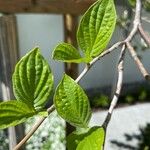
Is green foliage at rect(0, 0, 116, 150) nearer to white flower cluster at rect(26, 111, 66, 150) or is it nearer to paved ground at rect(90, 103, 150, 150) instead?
white flower cluster at rect(26, 111, 66, 150)

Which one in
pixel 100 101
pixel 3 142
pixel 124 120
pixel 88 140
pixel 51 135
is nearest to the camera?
pixel 88 140

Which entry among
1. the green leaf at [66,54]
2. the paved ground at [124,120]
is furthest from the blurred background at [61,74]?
the green leaf at [66,54]

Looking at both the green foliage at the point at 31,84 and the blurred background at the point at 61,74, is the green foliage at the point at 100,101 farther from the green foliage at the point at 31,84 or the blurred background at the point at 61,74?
the green foliage at the point at 31,84

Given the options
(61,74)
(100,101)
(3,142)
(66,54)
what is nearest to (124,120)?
(100,101)

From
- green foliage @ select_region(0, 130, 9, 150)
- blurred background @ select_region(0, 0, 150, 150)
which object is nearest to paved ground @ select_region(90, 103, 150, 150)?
blurred background @ select_region(0, 0, 150, 150)

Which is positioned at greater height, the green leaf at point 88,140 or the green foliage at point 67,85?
the green foliage at point 67,85

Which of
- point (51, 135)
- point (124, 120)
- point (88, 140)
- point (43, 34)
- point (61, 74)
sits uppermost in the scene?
point (88, 140)

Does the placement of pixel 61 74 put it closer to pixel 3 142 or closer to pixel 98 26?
pixel 3 142
